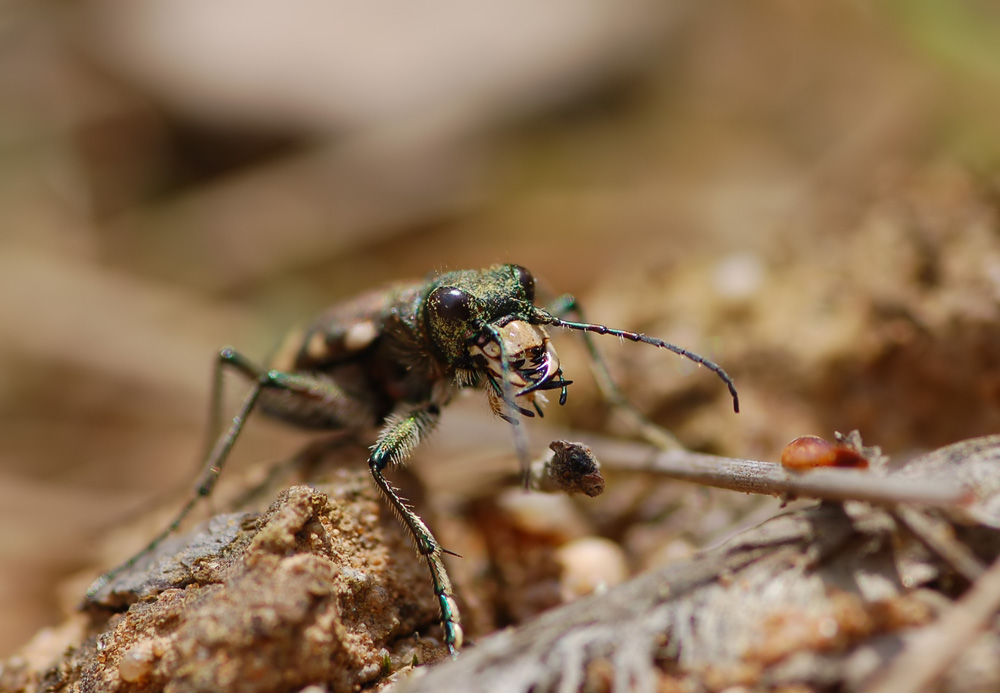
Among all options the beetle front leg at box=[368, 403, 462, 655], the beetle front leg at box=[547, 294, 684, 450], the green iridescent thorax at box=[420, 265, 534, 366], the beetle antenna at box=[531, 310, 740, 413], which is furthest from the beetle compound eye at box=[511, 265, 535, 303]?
the beetle front leg at box=[368, 403, 462, 655]

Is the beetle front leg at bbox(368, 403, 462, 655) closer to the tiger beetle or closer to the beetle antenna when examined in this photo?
the tiger beetle

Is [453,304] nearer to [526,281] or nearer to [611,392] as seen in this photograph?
[526,281]

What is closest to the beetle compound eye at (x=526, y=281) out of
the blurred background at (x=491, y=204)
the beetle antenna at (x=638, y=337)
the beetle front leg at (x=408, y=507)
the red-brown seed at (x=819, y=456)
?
the beetle antenna at (x=638, y=337)

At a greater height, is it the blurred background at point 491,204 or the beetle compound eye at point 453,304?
the blurred background at point 491,204

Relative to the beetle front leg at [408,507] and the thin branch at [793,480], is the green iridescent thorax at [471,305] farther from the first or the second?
the thin branch at [793,480]

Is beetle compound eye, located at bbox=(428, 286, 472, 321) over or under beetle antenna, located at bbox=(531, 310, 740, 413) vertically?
over

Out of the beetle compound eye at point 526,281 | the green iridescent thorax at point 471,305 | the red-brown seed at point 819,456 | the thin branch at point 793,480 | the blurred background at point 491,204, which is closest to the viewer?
the thin branch at point 793,480

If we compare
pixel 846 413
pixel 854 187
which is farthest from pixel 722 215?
pixel 846 413
